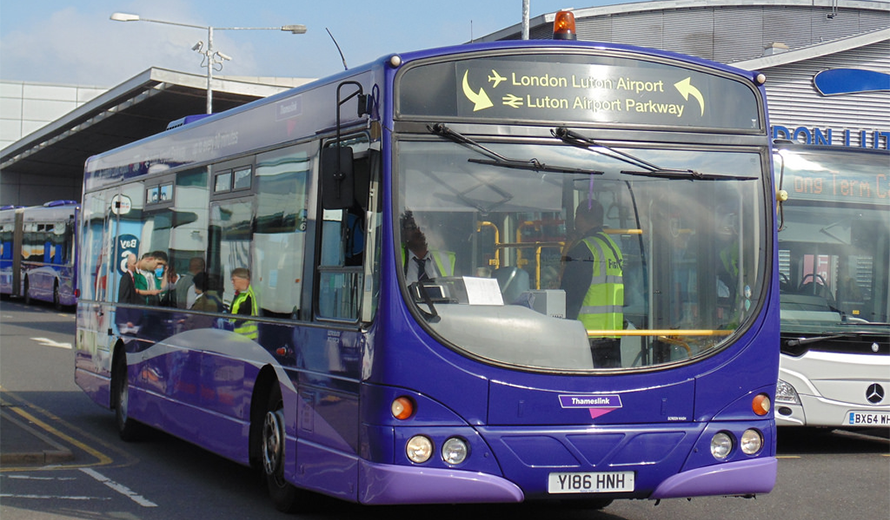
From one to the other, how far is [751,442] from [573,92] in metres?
2.24

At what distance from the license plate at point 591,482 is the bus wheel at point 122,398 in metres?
6.17

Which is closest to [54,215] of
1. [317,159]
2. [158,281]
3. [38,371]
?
[38,371]

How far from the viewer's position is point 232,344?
8531 mm

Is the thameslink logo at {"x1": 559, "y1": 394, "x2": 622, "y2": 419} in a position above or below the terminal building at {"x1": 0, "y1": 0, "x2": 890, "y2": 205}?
below

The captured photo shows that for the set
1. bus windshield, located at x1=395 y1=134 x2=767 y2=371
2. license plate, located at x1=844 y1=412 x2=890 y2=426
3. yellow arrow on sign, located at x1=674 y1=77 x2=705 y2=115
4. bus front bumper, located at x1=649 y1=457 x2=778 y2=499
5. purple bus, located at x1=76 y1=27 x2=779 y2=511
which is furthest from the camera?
license plate, located at x1=844 y1=412 x2=890 y2=426

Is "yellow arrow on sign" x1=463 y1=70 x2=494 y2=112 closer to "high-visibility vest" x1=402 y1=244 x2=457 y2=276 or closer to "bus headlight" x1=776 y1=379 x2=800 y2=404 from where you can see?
"high-visibility vest" x1=402 y1=244 x2=457 y2=276

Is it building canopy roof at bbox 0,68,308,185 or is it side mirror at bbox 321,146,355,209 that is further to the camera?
building canopy roof at bbox 0,68,308,185

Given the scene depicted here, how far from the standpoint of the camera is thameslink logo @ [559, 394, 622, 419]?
20.8 feet

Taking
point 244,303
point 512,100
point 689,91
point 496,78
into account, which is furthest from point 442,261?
point 244,303

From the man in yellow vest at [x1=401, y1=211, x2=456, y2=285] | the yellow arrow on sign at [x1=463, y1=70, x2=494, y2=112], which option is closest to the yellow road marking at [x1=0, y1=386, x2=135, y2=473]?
the man in yellow vest at [x1=401, y1=211, x2=456, y2=285]

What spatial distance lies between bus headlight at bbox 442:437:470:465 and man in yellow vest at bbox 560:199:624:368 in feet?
2.86

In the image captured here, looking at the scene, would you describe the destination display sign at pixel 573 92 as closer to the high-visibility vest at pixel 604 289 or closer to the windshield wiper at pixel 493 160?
the windshield wiper at pixel 493 160

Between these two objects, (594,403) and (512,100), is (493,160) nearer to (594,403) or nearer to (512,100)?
(512,100)

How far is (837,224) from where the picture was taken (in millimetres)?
12070
